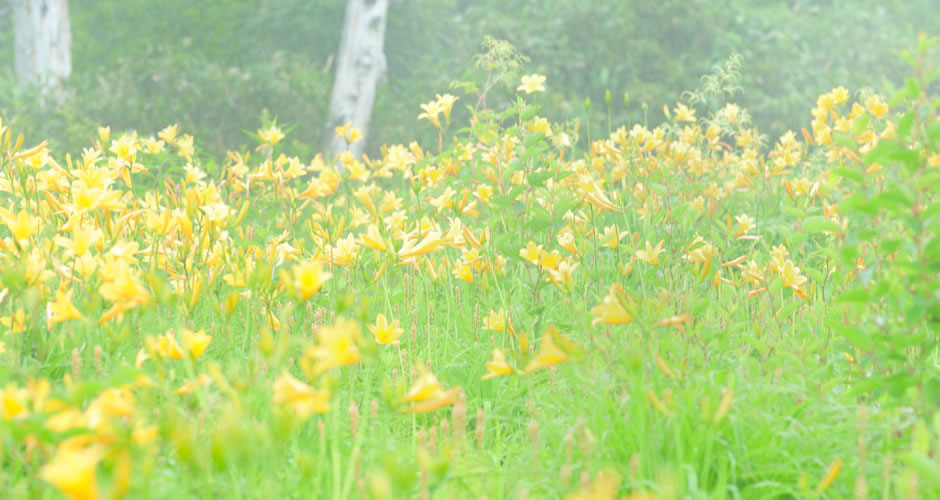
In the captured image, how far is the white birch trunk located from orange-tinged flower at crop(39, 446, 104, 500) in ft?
29.3

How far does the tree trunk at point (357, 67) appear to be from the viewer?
8.90 meters

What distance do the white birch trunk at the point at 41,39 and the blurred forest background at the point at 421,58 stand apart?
11.3 inches

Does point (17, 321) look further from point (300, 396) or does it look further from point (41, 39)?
point (41, 39)

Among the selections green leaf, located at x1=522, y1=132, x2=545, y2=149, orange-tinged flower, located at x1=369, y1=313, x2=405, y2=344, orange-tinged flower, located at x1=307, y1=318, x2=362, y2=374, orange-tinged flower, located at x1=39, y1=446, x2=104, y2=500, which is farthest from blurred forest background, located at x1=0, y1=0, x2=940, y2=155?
orange-tinged flower, located at x1=39, y1=446, x2=104, y2=500

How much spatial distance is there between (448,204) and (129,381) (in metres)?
1.60

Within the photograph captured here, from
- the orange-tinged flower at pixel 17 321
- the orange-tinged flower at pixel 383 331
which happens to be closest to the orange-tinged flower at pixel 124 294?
the orange-tinged flower at pixel 17 321

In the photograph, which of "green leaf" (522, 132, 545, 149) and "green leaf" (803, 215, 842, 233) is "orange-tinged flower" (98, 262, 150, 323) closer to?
"green leaf" (803, 215, 842, 233)

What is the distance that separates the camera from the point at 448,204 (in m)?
2.80

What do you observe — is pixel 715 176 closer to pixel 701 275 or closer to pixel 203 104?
pixel 701 275

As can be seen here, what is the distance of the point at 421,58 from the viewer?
11234 millimetres

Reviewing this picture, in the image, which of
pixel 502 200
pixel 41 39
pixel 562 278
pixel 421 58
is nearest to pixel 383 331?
pixel 562 278

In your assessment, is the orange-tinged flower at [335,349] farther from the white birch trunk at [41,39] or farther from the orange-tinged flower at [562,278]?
the white birch trunk at [41,39]

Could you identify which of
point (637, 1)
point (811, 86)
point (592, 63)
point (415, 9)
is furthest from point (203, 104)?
point (811, 86)

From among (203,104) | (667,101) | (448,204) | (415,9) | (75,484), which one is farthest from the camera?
(415,9)
